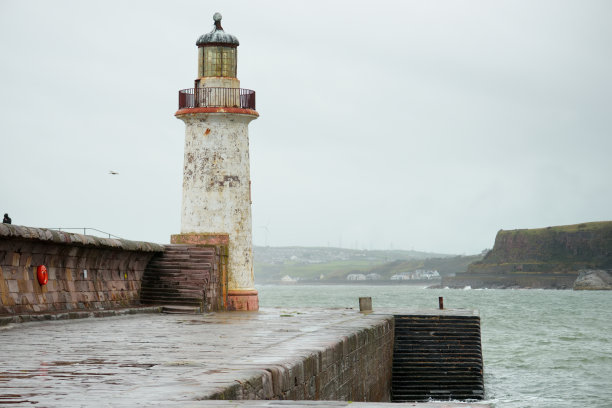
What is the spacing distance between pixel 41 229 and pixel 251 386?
889 centimetres

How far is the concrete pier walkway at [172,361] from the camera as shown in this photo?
6469 millimetres

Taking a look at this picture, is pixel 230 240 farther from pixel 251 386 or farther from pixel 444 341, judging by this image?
pixel 251 386

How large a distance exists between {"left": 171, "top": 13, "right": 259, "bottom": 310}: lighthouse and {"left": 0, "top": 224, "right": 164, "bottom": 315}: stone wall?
233cm

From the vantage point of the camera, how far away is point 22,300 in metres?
14.8

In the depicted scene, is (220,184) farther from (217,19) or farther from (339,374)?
(339,374)

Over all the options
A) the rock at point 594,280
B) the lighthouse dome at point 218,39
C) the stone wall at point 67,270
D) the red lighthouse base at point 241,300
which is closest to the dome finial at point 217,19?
the lighthouse dome at point 218,39

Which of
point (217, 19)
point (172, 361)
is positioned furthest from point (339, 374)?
point (217, 19)

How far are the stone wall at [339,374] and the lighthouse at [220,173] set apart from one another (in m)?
5.62

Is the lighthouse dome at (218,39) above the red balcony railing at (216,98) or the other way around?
above

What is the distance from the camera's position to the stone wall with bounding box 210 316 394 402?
7.65m

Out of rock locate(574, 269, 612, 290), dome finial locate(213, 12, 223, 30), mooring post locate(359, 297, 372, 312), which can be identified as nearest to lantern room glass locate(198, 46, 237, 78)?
dome finial locate(213, 12, 223, 30)

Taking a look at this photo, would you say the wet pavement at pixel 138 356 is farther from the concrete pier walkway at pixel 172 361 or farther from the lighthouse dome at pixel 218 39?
the lighthouse dome at pixel 218 39

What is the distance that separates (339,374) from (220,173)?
40.4ft

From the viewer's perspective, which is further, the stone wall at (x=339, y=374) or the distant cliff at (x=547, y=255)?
the distant cliff at (x=547, y=255)
